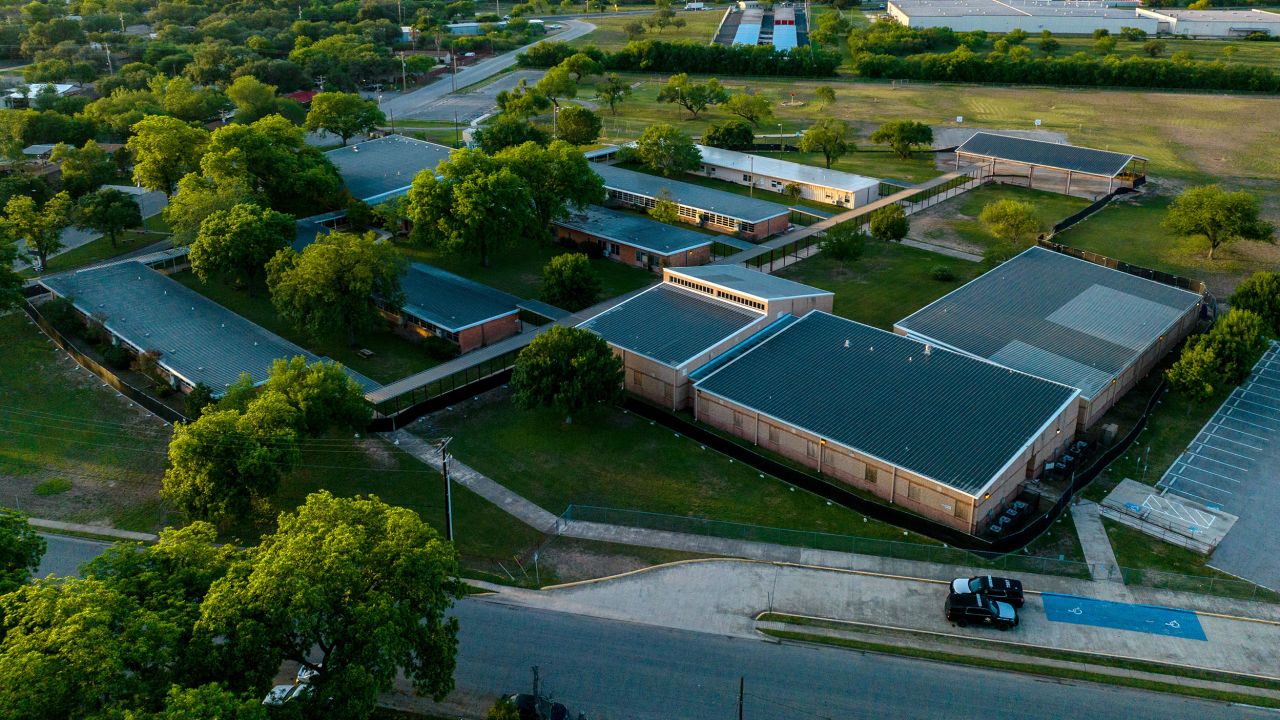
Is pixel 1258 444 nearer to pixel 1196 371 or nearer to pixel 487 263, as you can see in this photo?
pixel 1196 371

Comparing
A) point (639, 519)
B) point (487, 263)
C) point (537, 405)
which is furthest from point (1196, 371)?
point (487, 263)

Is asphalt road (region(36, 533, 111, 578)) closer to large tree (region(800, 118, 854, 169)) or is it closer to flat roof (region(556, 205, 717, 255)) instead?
flat roof (region(556, 205, 717, 255))

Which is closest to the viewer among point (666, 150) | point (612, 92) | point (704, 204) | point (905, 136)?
point (704, 204)

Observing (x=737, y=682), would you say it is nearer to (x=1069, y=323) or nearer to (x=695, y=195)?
(x=1069, y=323)

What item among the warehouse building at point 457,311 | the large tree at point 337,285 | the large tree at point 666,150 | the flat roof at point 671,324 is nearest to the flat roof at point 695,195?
the large tree at point 666,150

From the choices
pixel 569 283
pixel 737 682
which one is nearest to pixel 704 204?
pixel 569 283

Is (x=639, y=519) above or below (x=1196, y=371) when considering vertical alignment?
below

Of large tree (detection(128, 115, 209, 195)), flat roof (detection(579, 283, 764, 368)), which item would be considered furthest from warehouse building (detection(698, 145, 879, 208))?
large tree (detection(128, 115, 209, 195))
